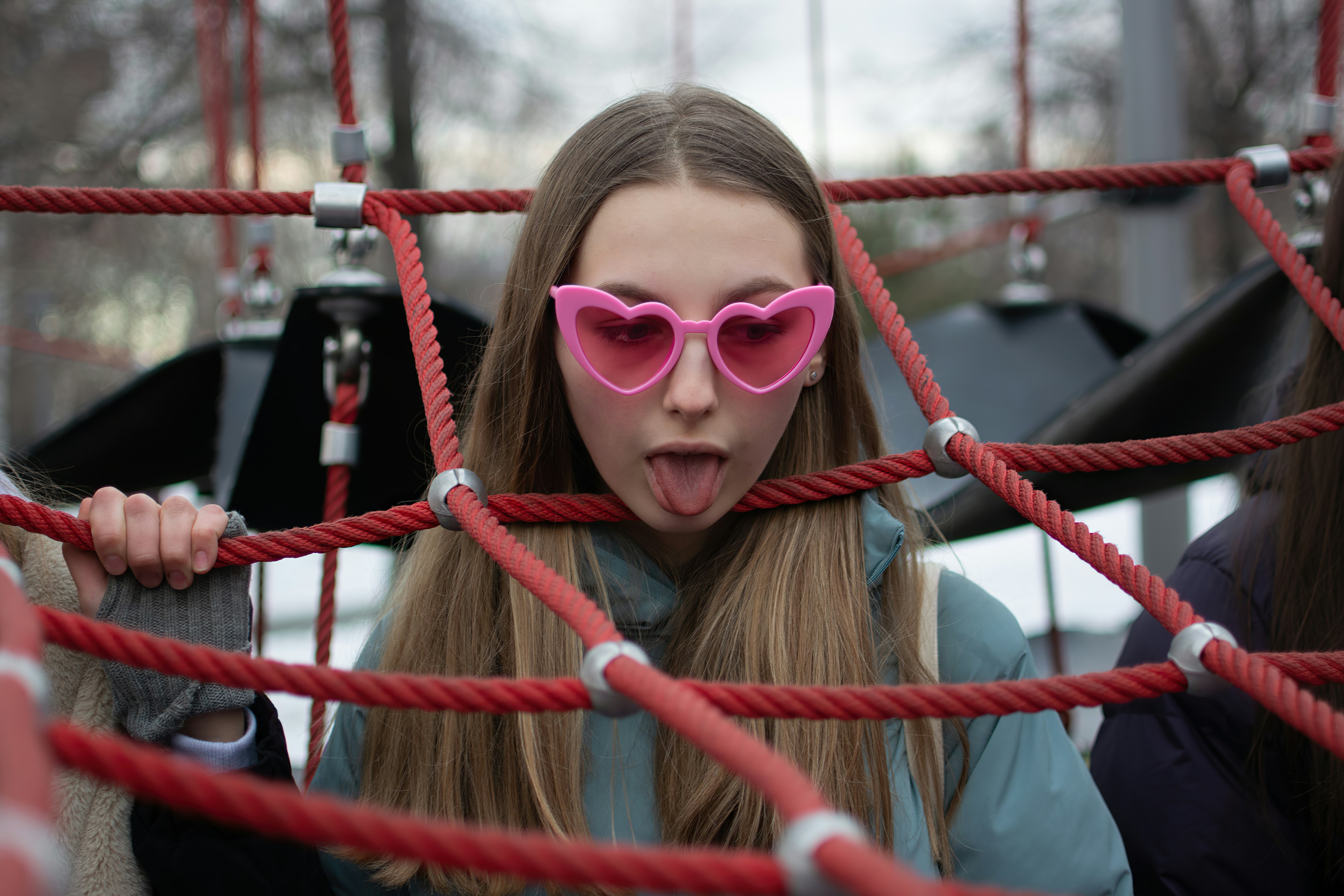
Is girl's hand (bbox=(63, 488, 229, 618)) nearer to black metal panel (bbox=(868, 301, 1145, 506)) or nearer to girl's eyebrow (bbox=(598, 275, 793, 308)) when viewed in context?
girl's eyebrow (bbox=(598, 275, 793, 308))

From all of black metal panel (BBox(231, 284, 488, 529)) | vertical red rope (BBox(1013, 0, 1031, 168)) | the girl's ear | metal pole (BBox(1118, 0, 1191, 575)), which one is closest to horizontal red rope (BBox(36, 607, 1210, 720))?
the girl's ear

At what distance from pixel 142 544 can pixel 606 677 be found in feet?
1.35

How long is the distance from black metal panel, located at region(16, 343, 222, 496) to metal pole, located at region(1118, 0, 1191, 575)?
211cm

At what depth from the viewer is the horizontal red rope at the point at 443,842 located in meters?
0.43

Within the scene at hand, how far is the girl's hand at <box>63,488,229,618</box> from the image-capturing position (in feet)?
2.64

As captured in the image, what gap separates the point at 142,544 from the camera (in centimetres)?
80

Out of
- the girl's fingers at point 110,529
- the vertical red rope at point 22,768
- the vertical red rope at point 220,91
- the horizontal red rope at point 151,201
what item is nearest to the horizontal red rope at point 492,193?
the horizontal red rope at point 151,201

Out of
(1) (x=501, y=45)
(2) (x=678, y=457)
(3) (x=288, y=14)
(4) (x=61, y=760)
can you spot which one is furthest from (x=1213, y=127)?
(4) (x=61, y=760)

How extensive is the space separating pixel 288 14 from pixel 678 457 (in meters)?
5.65

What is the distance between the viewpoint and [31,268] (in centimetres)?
591

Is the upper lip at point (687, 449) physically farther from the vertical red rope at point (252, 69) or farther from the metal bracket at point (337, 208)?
the vertical red rope at point (252, 69)

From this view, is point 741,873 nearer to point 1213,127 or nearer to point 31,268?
point 31,268

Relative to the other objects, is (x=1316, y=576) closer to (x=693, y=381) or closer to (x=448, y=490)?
(x=693, y=381)

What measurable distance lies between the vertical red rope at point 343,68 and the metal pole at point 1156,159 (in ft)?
6.40
